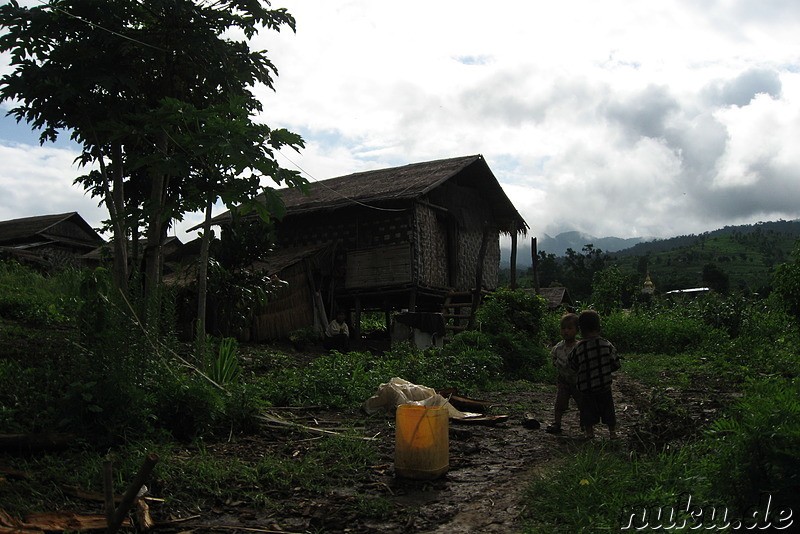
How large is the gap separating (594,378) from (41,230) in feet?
106

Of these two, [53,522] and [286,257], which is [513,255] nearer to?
[286,257]

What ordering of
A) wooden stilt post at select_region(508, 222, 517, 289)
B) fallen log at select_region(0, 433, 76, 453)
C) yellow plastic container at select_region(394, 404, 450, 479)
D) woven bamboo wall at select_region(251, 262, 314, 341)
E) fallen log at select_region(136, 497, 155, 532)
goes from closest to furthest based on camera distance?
1. fallen log at select_region(136, 497, 155, 532)
2. fallen log at select_region(0, 433, 76, 453)
3. yellow plastic container at select_region(394, 404, 450, 479)
4. woven bamboo wall at select_region(251, 262, 314, 341)
5. wooden stilt post at select_region(508, 222, 517, 289)

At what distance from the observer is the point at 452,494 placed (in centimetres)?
402

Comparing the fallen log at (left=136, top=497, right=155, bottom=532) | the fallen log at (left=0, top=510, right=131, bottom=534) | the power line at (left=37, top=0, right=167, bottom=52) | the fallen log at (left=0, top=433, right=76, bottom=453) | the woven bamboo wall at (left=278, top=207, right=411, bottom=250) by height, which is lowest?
the fallen log at (left=136, top=497, right=155, bottom=532)

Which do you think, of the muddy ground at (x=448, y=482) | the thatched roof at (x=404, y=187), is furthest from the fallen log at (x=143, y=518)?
the thatched roof at (x=404, y=187)

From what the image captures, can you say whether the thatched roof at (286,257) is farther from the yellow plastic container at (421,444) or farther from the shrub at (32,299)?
the yellow plastic container at (421,444)

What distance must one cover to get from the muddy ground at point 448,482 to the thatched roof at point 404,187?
33.8 ft

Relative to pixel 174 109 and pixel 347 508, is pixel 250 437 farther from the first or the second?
pixel 174 109

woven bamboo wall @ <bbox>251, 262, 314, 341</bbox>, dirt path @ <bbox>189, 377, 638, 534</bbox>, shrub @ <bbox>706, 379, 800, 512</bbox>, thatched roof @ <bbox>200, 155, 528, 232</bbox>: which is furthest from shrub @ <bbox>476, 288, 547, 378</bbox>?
shrub @ <bbox>706, 379, 800, 512</bbox>

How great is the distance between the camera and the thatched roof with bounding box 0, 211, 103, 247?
100 feet

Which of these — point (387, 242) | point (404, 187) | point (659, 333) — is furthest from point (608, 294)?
point (404, 187)

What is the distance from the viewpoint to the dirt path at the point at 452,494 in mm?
3428

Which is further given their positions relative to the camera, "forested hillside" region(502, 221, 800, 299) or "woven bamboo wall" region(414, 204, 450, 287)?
"forested hillside" region(502, 221, 800, 299)

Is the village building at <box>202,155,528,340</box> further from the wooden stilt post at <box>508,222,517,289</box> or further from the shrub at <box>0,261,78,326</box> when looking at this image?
the shrub at <box>0,261,78,326</box>
